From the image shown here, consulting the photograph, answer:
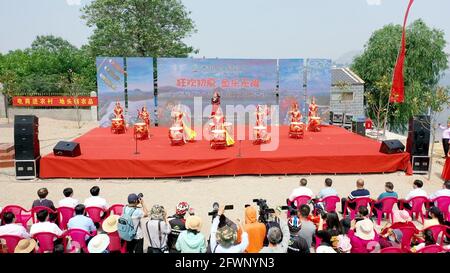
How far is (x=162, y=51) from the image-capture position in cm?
2542

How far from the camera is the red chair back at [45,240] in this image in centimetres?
436

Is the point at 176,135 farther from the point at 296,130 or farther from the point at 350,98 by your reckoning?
the point at 350,98

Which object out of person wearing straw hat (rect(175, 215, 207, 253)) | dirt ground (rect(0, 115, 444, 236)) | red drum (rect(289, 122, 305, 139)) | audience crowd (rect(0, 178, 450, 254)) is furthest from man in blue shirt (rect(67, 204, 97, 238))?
red drum (rect(289, 122, 305, 139))

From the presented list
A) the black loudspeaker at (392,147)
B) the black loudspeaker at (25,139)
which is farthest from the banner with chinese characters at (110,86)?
the black loudspeaker at (392,147)

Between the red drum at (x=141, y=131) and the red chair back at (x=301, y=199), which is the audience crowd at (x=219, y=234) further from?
the red drum at (x=141, y=131)

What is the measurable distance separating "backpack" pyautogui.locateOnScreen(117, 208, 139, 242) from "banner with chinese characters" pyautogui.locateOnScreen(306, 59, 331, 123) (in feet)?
44.2

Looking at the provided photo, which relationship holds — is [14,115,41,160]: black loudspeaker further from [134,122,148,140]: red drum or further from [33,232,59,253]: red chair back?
[33,232,59,253]: red chair back

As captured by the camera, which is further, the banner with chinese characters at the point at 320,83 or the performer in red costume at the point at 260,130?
the banner with chinese characters at the point at 320,83

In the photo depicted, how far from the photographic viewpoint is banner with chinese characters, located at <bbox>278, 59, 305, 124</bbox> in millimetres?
16609

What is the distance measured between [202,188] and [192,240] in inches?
187

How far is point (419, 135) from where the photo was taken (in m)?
9.29

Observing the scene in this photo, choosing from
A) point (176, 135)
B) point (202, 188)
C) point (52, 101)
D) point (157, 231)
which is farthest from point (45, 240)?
point (52, 101)

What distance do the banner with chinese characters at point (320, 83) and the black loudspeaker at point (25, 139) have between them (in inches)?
449
